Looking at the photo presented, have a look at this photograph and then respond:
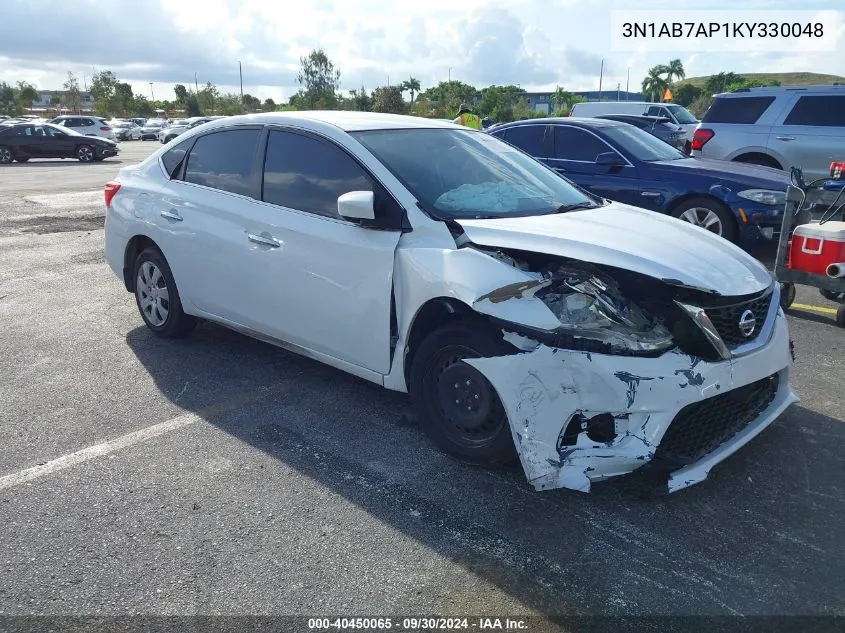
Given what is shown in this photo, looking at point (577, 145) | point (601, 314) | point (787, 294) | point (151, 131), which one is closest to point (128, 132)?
point (151, 131)

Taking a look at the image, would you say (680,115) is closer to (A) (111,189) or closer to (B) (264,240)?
(A) (111,189)

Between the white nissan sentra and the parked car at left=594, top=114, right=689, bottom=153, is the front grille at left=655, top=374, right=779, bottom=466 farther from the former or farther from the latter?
the parked car at left=594, top=114, right=689, bottom=153

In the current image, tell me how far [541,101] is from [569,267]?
111197mm

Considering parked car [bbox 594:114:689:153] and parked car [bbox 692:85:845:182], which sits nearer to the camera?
parked car [bbox 692:85:845:182]

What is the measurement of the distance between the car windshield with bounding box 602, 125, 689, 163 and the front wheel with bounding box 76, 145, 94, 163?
22.7 metres

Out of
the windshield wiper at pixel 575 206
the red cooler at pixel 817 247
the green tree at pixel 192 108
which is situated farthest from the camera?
the green tree at pixel 192 108

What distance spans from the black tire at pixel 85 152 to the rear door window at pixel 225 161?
23.9m

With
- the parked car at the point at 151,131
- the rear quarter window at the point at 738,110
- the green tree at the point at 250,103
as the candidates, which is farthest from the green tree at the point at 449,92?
the rear quarter window at the point at 738,110

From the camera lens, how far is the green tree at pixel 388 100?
220ft

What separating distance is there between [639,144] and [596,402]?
652 cm

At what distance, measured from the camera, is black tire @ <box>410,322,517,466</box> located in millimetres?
3367

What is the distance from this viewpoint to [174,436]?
393 cm

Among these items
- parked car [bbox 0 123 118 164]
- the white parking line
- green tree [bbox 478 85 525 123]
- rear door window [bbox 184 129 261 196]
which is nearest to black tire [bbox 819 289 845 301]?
rear door window [bbox 184 129 261 196]

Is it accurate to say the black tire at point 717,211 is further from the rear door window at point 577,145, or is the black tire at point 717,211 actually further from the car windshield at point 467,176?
the car windshield at point 467,176
